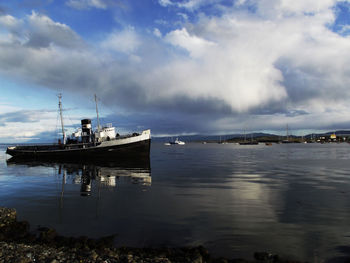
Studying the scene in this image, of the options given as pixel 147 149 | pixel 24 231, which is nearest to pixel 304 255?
pixel 24 231

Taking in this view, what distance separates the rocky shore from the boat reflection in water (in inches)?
384

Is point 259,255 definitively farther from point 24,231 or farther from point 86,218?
point 24,231

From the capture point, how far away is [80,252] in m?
8.12

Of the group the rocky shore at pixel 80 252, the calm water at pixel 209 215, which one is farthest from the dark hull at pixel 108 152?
the rocky shore at pixel 80 252

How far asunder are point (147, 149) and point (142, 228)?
40.8 metres

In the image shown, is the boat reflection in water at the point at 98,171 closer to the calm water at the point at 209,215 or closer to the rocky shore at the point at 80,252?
the calm water at the point at 209,215

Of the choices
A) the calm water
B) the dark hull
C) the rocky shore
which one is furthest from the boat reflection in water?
the rocky shore

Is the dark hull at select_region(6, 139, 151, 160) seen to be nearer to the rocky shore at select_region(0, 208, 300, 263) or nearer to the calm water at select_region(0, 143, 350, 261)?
the calm water at select_region(0, 143, 350, 261)

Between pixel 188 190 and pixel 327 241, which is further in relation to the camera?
pixel 188 190

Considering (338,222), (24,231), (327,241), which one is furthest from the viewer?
(338,222)

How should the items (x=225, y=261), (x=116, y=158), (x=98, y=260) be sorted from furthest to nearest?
1. (x=116, y=158)
2. (x=225, y=261)
3. (x=98, y=260)

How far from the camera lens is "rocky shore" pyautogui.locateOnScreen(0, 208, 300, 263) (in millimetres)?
7565

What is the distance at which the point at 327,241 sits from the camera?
32.7 feet

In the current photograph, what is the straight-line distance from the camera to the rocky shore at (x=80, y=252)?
7.56 m
